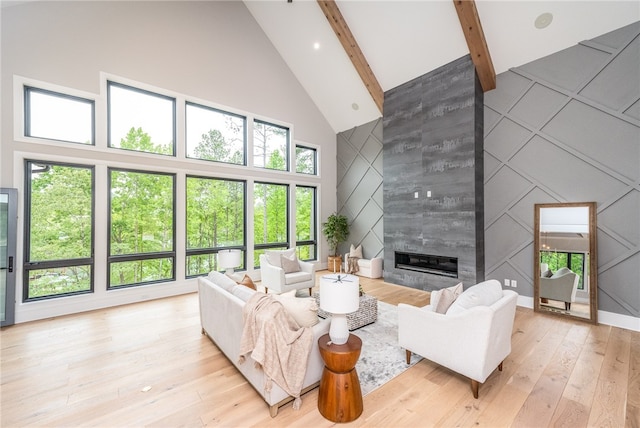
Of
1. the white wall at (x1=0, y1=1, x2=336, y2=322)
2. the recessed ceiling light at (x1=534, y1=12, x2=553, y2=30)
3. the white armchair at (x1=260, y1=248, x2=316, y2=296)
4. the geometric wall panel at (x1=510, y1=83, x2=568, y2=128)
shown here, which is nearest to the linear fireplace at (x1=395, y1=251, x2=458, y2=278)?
the white armchair at (x1=260, y1=248, x2=316, y2=296)

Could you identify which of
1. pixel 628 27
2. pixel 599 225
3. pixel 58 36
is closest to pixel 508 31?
pixel 628 27

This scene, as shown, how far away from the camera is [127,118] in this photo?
4.50 metres

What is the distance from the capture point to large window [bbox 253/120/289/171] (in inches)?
239

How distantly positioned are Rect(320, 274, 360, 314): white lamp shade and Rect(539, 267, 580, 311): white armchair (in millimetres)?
3801

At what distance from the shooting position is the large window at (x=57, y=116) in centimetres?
374

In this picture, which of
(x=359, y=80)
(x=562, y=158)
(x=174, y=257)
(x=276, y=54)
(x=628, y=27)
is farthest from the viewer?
(x=276, y=54)

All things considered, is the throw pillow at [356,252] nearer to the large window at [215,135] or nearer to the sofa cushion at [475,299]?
Result: the large window at [215,135]

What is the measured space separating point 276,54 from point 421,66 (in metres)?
3.51

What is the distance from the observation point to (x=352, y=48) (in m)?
5.26

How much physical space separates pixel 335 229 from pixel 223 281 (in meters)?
4.30

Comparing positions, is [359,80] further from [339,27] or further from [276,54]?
[276,54]

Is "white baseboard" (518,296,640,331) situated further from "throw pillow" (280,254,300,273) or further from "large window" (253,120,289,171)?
"large window" (253,120,289,171)

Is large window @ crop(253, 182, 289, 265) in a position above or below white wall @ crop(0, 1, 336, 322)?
below

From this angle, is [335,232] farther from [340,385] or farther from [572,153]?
[340,385]
